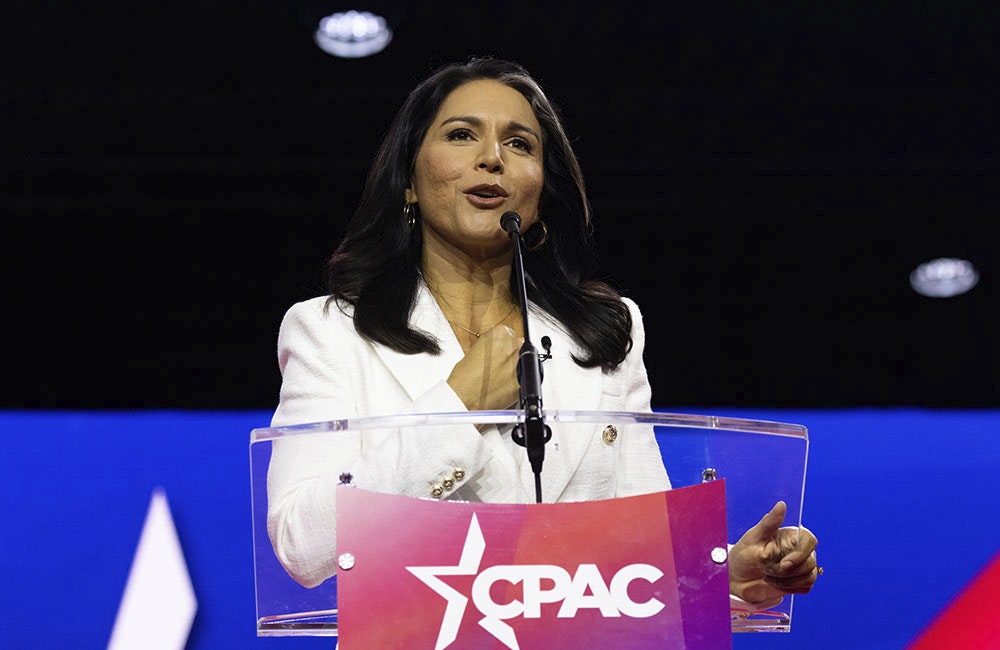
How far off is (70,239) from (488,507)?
2490 millimetres

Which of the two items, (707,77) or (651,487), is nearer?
(651,487)

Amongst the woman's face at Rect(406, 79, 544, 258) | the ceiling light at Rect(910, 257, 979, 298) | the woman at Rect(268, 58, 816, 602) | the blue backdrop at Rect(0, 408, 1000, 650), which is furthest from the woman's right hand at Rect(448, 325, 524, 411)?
the ceiling light at Rect(910, 257, 979, 298)

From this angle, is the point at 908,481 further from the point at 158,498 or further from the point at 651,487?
the point at 651,487

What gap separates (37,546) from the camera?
2.29 meters

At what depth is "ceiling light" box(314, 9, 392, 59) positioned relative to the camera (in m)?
2.89

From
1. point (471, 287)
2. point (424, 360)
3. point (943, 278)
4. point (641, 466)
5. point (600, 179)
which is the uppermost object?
point (600, 179)

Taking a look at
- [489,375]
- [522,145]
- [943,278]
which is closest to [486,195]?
[522,145]

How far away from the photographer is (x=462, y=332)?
1.62m

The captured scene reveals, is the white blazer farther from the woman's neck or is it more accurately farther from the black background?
the black background

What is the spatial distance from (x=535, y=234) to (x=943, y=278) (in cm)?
189

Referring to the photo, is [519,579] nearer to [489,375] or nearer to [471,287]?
[489,375]

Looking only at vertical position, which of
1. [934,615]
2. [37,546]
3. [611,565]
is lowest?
[611,565]

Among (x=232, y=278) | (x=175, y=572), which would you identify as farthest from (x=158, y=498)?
(x=232, y=278)

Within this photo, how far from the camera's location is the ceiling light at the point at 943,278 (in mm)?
3312
